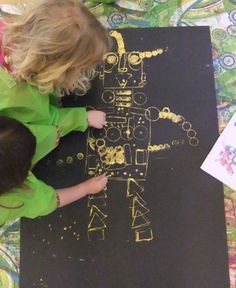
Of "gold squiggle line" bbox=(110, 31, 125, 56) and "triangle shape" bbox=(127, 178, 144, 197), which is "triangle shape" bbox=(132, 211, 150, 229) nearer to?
"triangle shape" bbox=(127, 178, 144, 197)

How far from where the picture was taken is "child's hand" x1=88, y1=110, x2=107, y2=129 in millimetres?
1051

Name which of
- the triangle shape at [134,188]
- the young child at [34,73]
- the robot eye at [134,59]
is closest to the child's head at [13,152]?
the young child at [34,73]

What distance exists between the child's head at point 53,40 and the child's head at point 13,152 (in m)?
0.13

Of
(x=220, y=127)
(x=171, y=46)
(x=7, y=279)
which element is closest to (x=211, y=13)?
(x=171, y=46)

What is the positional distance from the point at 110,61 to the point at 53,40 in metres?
0.36

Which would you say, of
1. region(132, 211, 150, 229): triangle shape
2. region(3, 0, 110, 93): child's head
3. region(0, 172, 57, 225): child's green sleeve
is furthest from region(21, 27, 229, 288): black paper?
region(3, 0, 110, 93): child's head

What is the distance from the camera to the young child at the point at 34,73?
29.5 inches

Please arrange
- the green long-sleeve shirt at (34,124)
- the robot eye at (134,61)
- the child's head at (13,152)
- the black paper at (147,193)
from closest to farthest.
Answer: the child's head at (13,152) < the green long-sleeve shirt at (34,124) < the black paper at (147,193) < the robot eye at (134,61)

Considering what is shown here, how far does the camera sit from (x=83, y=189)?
3.35 ft

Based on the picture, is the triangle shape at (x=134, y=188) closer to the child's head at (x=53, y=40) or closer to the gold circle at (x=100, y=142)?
the gold circle at (x=100, y=142)

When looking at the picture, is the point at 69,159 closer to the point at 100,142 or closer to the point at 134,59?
the point at 100,142

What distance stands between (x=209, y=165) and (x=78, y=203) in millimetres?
370

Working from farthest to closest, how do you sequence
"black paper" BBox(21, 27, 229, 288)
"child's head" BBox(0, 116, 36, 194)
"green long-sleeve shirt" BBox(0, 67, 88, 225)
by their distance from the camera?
"black paper" BBox(21, 27, 229, 288), "green long-sleeve shirt" BBox(0, 67, 88, 225), "child's head" BBox(0, 116, 36, 194)

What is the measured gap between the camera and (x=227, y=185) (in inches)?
40.1
